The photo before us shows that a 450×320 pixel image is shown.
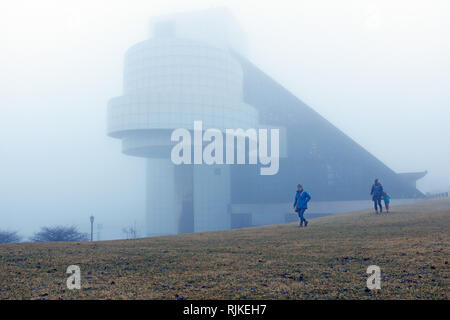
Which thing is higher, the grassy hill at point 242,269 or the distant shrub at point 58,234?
the grassy hill at point 242,269

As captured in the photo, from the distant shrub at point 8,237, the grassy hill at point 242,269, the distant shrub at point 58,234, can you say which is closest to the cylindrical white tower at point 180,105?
the distant shrub at point 58,234

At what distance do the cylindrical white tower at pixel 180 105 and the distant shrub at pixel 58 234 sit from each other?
1709 cm

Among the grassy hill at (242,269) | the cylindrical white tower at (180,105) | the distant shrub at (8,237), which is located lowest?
the distant shrub at (8,237)

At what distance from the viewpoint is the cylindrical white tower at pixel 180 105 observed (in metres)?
64.5

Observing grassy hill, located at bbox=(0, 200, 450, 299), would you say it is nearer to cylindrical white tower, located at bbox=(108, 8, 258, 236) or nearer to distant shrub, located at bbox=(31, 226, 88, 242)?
cylindrical white tower, located at bbox=(108, 8, 258, 236)

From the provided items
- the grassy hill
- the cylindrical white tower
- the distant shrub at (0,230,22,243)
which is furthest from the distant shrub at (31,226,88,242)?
the grassy hill

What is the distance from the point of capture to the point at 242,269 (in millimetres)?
7910

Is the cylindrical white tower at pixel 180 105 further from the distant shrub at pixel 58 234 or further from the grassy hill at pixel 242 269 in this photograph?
the grassy hill at pixel 242 269

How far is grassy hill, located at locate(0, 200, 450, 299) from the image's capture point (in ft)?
19.9

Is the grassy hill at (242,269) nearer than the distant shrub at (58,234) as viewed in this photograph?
Yes

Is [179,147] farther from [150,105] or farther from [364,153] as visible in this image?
[364,153]

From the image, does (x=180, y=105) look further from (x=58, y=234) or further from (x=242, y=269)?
(x=242, y=269)

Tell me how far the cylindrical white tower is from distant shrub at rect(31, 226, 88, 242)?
56.1 feet

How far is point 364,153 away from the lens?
83.0 metres
